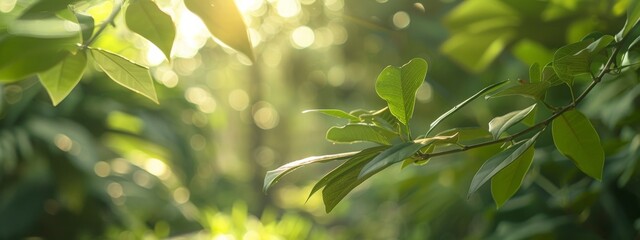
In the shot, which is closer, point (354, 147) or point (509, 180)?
point (509, 180)

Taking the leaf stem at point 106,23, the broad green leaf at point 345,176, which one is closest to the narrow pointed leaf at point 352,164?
the broad green leaf at point 345,176

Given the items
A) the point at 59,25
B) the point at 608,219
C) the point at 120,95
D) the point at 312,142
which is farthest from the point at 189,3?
the point at 312,142

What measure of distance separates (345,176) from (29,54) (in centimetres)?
15

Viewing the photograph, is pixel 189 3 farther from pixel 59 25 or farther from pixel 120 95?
pixel 120 95

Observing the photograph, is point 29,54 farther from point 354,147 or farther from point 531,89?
point 354,147

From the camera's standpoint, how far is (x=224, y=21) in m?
0.33

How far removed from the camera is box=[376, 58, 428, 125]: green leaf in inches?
13.8

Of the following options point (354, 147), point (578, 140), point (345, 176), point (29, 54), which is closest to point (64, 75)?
point (29, 54)

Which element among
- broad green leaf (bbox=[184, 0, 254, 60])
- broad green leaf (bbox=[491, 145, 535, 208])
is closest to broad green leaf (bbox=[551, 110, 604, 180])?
broad green leaf (bbox=[491, 145, 535, 208])

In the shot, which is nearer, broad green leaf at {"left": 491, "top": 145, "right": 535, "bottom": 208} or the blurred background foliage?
broad green leaf at {"left": 491, "top": 145, "right": 535, "bottom": 208}

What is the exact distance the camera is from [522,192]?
90 cm

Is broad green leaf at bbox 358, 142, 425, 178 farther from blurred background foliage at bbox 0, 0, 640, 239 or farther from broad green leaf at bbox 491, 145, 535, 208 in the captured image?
blurred background foliage at bbox 0, 0, 640, 239

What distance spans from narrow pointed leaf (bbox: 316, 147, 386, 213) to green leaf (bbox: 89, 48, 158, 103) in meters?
0.09

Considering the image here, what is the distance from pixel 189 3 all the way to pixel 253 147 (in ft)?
10.6
